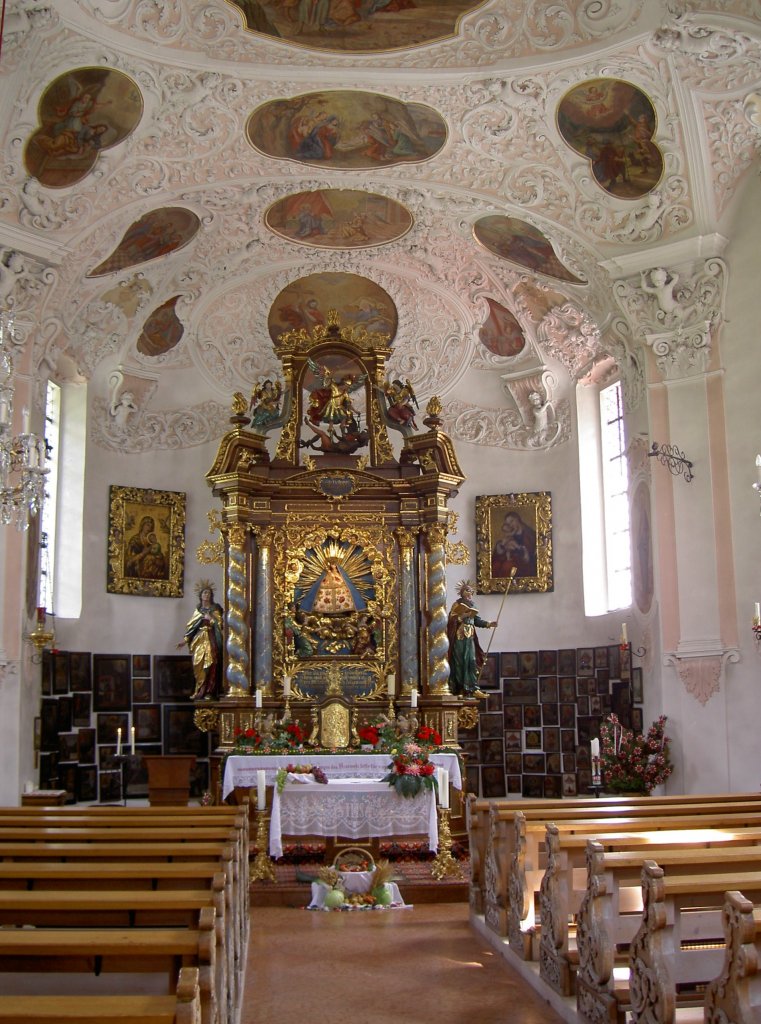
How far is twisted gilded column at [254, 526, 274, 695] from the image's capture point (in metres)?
16.7

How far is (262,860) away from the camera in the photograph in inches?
489

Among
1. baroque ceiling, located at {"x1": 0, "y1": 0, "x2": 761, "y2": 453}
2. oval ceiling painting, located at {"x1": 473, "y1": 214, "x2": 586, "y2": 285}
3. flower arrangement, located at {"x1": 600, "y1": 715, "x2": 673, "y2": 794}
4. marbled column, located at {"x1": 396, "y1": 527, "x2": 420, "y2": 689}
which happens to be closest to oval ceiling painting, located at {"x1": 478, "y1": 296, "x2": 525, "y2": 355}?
baroque ceiling, located at {"x1": 0, "y1": 0, "x2": 761, "y2": 453}

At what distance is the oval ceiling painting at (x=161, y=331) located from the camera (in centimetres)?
1955

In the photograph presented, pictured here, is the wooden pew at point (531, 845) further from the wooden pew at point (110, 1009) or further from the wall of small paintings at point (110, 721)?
the wall of small paintings at point (110, 721)

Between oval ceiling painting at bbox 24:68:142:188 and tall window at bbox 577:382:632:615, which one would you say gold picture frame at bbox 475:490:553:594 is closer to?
tall window at bbox 577:382:632:615

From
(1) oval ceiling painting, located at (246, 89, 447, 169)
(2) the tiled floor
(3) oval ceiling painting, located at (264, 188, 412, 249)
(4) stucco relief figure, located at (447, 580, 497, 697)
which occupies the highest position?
(1) oval ceiling painting, located at (246, 89, 447, 169)

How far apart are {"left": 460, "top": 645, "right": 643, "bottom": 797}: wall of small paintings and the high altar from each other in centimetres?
237

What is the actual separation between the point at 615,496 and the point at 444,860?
850 cm

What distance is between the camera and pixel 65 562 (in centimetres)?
1836

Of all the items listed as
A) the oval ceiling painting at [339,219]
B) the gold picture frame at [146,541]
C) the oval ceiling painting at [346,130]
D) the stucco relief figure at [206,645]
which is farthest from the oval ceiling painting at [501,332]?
the stucco relief figure at [206,645]

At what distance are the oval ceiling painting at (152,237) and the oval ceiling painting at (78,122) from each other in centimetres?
183

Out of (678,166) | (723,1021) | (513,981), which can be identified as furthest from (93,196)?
(723,1021)

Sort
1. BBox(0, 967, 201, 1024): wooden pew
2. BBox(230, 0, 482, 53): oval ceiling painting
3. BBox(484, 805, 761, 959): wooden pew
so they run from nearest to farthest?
BBox(0, 967, 201, 1024): wooden pew, BBox(484, 805, 761, 959): wooden pew, BBox(230, 0, 482, 53): oval ceiling painting

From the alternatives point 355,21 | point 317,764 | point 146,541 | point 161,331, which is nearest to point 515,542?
point 146,541
